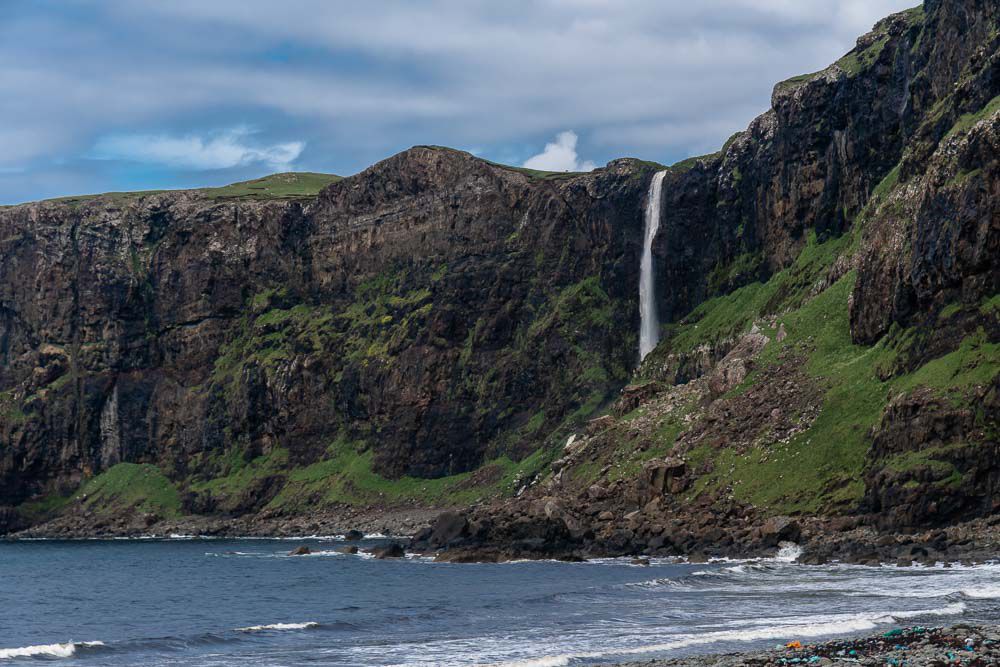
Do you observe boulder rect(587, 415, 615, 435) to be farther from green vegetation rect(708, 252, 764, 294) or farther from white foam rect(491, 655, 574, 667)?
white foam rect(491, 655, 574, 667)

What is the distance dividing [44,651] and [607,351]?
392 feet

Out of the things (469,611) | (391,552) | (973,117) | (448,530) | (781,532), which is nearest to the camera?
(469,611)

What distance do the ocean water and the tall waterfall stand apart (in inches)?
2910

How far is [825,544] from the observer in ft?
254

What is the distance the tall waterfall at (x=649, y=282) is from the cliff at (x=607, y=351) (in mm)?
1589

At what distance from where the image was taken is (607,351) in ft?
529

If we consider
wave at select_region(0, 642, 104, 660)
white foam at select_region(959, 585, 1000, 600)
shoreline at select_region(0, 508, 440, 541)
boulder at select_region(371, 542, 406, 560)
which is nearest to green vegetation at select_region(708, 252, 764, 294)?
shoreline at select_region(0, 508, 440, 541)

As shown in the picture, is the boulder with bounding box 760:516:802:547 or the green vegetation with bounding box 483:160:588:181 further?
the green vegetation with bounding box 483:160:588:181

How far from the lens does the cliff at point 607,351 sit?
282 ft

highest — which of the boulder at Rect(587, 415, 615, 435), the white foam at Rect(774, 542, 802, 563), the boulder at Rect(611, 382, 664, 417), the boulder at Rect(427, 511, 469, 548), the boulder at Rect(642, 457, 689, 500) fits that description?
the boulder at Rect(611, 382, 664, 417)

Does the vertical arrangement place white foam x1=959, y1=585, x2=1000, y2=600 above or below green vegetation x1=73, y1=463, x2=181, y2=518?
above

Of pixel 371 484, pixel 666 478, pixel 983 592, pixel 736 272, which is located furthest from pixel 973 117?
pixel 371 484

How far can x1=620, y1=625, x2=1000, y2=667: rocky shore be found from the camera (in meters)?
35.4

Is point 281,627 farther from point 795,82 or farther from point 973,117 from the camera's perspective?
point 795,82
